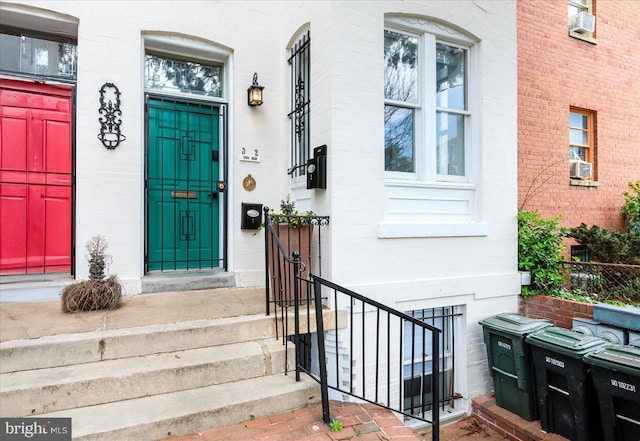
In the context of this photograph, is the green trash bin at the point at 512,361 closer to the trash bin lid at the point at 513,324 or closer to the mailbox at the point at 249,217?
the trash bin lid at the point at 513,324

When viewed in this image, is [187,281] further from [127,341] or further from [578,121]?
[578,121]

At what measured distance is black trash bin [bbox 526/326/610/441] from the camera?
3340 mm

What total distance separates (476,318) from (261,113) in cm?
373

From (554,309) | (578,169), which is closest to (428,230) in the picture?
(554,309)

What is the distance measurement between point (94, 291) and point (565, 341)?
4.47 m

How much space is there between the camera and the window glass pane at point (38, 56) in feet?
14.1

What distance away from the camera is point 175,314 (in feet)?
11.5

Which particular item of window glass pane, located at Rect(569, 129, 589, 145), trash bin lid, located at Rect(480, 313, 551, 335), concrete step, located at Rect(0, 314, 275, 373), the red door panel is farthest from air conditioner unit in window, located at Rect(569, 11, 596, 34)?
the red door panel

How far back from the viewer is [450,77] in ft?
15.5

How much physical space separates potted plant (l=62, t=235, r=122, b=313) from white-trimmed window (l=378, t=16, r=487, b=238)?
2800 millimetres

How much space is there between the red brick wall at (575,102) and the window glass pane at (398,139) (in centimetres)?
278

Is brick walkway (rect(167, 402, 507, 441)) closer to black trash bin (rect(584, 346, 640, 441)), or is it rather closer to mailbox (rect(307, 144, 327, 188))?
black trash bin (rect(584, 346, 640, 441))

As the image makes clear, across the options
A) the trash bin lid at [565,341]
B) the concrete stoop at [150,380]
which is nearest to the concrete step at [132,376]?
the concrete stoop at [150,380]

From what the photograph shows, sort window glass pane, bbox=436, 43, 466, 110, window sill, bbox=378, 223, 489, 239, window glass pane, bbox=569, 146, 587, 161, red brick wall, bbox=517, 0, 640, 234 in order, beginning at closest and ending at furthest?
1. window sill, bbox=378, 223, 489, 239
2. window glass pane, bbox=436, 43, 466, 110
3. red brick wall, bbox=517, 0, 640, 234
4. window glass pane, bbox=569, 146, 587, 161
